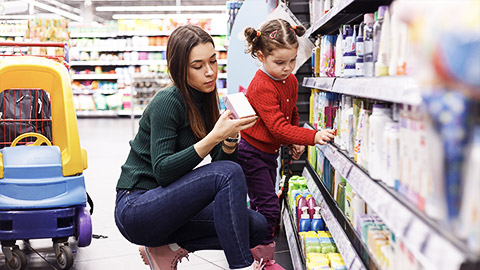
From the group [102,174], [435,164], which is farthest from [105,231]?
[435,164]

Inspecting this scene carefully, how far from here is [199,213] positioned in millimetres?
2164

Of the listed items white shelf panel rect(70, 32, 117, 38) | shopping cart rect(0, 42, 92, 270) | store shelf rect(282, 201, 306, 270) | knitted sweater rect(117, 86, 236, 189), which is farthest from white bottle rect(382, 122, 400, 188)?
white shelf panel rect(70, 32, 117, 38)

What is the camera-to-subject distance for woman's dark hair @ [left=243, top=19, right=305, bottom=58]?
2.56 m

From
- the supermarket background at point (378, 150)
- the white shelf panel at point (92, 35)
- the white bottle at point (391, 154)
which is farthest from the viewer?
the white shelf panel at point (92, 35)

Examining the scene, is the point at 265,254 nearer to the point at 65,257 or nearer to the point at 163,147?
the point at 163,147

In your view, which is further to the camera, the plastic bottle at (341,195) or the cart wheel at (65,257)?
the cart wheel at (65,257)

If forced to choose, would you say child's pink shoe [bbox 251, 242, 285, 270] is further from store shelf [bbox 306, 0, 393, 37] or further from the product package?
store shelf [bbox 306, 0, 393, 37]

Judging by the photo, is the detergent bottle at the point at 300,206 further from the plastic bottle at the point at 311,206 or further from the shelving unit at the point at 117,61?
the shelving unit at the point at 117,61

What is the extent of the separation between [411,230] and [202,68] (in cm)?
A: 129

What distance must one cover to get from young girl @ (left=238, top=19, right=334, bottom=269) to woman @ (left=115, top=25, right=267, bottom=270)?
363mm

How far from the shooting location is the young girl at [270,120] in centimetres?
256

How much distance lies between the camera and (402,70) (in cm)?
132

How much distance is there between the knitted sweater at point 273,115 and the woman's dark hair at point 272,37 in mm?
141

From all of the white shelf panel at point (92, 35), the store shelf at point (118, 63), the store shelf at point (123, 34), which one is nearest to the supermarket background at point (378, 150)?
the store shelf at point (118, 63)
